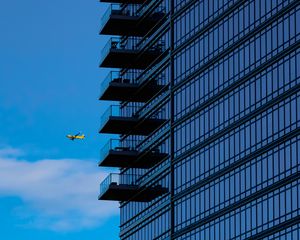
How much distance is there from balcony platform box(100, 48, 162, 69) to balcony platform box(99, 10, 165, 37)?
189 cm

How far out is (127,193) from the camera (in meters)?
137

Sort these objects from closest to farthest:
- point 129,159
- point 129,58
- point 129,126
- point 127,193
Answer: point 129,159, point 127,193, point 129,58, point 129,126

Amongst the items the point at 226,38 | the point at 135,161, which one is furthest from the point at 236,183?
the point at 135,161

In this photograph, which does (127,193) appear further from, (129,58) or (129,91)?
(129,58)

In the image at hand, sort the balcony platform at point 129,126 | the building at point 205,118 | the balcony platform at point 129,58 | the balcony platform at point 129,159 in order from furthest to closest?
the balcony platform at point 129,58, the balcony platform at point 129,126, the balcony platform at point 129,159, the building at point 205,118

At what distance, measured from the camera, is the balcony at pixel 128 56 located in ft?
442

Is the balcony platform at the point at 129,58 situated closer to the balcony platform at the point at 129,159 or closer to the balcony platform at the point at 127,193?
the balcony platform at the point at 129,159

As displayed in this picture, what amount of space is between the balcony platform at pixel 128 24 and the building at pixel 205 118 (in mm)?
107

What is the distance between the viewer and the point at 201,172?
404 feet

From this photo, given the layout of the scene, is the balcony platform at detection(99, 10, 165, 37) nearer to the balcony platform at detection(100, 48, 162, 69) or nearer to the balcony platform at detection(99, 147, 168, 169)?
the balcony platform at detection(100, 48, 162, 69)

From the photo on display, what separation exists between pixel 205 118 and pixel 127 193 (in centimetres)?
1576

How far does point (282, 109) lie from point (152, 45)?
2576cm

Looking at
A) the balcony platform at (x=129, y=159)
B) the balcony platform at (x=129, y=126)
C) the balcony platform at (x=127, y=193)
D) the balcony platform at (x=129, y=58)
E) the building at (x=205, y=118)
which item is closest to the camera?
the building at (x=205, y=118)

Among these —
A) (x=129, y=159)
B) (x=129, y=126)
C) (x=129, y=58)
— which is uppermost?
(x=129, y=58)
